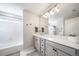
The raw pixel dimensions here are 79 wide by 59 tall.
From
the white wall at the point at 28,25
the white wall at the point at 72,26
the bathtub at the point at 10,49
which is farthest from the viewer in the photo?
the white wall at the point at 28,25

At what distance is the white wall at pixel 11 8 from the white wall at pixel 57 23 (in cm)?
75

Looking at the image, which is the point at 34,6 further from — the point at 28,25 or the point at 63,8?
the point at 63,8

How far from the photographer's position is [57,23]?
143 centimetres

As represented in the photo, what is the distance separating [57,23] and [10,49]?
1.18m

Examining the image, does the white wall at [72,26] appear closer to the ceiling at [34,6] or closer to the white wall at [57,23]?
the white wall at [57,23]

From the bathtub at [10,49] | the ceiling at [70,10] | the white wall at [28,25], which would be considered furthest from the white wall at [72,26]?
the bathtub at [10,49]

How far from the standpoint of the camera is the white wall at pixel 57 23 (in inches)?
52.4

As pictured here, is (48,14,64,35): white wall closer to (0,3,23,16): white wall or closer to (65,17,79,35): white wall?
(65,17,79,35): white wall

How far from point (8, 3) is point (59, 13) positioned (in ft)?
3.66

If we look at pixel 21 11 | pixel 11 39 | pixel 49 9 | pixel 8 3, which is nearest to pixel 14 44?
pixel 11 39

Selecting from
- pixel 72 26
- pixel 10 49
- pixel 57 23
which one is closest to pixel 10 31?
pixel 10 49

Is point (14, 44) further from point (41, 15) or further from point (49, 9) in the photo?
point (49, 9)

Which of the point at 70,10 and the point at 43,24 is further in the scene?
the point at 43,24

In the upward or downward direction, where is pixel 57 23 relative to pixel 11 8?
downward
